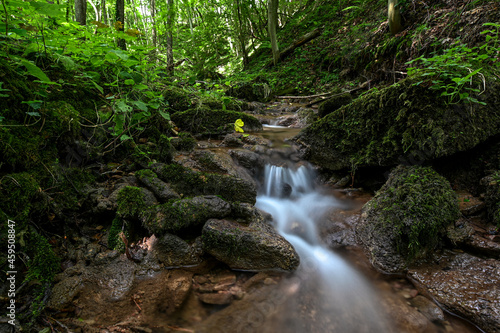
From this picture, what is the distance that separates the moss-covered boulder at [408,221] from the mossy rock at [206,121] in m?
3.80

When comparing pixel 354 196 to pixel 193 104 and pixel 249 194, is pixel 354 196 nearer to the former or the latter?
pixel 249 194

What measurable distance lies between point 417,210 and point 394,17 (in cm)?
727

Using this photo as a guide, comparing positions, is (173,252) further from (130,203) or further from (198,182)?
(198,182)

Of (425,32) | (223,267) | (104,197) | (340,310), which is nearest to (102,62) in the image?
(104,197)

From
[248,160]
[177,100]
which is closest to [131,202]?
[248,160]

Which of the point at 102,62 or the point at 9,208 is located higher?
the point at 102,62

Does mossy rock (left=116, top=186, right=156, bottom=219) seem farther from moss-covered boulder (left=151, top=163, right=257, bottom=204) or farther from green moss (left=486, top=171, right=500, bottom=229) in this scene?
green moss (left=486, top=171, right=500, bottom=229)

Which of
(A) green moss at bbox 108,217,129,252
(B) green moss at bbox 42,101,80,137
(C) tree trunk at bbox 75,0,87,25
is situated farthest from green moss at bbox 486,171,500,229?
(C) tree trunk at bbox 75,0,87,25

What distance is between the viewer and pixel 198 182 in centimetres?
315

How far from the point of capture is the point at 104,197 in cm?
256

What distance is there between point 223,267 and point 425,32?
25.3ft

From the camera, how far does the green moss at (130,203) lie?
247 cm

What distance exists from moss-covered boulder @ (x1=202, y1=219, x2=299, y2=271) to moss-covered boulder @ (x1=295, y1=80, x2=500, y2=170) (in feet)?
7.32

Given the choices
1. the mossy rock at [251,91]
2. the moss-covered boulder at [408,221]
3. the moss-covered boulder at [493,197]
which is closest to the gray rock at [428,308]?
the moss-covered boulder at [408,221]
